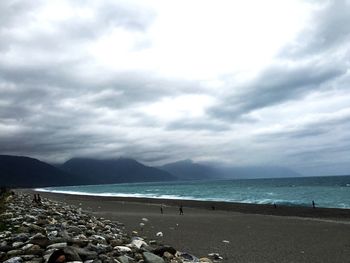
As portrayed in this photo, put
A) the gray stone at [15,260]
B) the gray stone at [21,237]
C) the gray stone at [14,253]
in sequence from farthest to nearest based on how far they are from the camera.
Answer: the gray stone at [21,237]
the gray stone at [14,253]
the gray stone at [15,260]

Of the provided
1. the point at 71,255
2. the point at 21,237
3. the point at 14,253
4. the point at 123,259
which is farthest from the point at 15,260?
the point at 21,237

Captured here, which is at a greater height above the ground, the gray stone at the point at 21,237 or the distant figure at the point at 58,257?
the gray stone at the point at 21,237

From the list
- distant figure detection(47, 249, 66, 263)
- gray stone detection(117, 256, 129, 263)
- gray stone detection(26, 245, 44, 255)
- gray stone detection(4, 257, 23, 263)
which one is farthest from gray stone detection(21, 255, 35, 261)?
gray stone detection(117, 256, 129, 263)

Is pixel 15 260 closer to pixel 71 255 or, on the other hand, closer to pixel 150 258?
pixel 71 255

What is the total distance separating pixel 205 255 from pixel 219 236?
5.96 meters

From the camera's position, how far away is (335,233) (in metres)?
21.3

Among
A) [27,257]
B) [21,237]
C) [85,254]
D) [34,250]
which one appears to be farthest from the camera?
[21,237]

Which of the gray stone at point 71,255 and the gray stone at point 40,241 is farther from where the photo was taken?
the gray stone at point 40,241

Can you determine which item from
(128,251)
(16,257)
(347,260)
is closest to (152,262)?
(128,251)

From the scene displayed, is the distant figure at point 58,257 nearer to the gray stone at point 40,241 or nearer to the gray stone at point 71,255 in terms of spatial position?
the gray stone at point 71,255

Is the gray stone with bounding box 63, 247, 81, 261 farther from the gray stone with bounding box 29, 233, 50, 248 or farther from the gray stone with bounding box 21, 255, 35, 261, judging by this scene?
the gray stone with bounding box 29, 233, 50, 248

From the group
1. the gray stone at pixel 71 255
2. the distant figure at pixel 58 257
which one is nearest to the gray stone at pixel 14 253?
the distant figure at pixel 58 257

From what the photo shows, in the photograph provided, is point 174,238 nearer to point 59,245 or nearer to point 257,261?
point 257,261

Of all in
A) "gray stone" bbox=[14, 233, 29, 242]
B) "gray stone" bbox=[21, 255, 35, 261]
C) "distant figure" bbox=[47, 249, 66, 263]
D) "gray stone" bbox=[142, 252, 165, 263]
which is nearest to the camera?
"distant figure" bbox=[47, 249, 66, 263]
